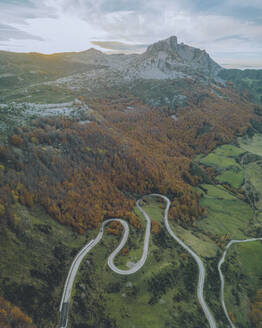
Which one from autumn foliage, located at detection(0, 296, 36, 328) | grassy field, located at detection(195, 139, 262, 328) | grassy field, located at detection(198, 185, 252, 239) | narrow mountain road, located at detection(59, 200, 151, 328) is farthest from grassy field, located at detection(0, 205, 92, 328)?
grassy field, located at detection(198, 185, 252, 239)

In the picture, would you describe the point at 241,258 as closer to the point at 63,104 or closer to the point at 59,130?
the point at 59,130

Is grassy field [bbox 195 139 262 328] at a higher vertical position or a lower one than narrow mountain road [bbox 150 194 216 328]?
lower

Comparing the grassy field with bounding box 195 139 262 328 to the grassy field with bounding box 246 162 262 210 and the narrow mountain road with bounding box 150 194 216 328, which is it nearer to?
the grassy field with bounding box 246 162 262 210

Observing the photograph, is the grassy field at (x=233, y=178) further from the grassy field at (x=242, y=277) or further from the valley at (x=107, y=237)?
the grassy field at (x=242, y=277)

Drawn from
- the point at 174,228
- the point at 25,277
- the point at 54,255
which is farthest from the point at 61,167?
the point at 174,228

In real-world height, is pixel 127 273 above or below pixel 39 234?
below

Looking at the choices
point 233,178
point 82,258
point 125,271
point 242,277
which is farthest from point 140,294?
point 233,178

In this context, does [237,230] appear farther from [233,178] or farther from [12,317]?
[12,317]

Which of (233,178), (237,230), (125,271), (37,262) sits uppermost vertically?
(37,262)

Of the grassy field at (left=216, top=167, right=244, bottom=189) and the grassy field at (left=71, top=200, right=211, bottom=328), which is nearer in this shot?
the grassy field at (left=71, top=200, right=211, bottom=328)

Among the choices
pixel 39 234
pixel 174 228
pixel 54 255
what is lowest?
pixel 174 228

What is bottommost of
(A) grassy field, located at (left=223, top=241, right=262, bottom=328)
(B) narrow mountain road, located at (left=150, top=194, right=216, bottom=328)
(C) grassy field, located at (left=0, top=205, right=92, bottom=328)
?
(A) grassy field, located at (left=223, top=241, right=262, bottom=328)
